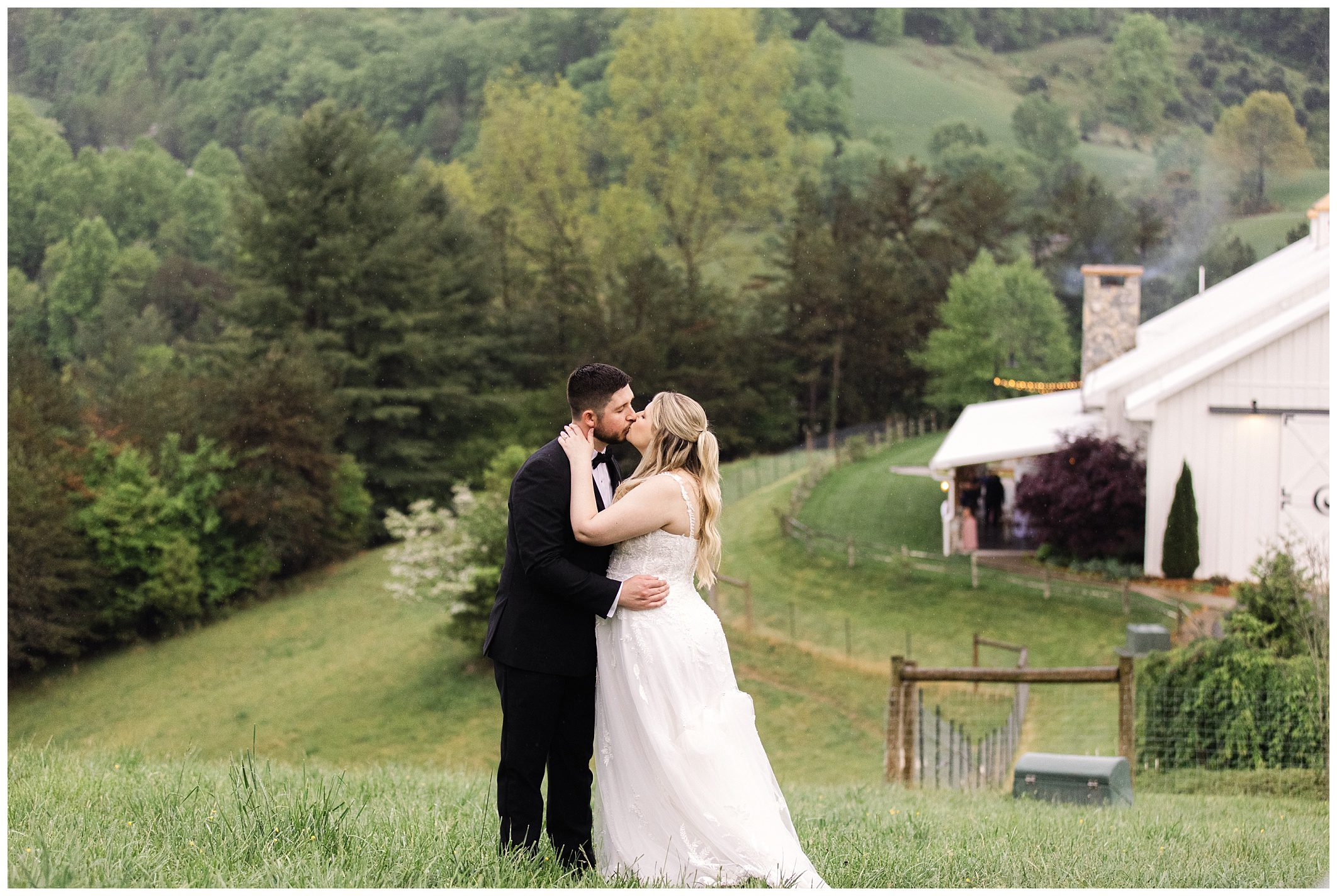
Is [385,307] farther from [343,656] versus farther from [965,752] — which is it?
[965,752]

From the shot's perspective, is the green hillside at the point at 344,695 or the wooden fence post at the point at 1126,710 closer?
the wooden fence post at the point at 1126,710

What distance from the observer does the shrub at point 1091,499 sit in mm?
21328

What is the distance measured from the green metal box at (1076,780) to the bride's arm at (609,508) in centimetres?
466

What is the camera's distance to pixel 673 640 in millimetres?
4543

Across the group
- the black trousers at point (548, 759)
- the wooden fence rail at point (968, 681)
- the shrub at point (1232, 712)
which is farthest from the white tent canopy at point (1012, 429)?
the black trousers at point (548, 759)

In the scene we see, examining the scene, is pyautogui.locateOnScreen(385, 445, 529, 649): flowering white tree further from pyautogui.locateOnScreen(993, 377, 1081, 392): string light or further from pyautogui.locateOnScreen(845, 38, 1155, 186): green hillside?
pyautogui.locateOnScreen(845, 38, 1155, 186): green hillside

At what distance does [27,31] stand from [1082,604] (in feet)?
225

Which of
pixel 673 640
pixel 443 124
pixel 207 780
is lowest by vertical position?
pixel 207 780

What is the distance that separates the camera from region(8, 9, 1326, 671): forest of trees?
3209 centimetres

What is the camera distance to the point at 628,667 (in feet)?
14.9

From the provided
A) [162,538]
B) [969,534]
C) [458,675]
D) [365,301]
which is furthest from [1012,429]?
[365,301]

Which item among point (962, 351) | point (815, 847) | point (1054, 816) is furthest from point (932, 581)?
point (962, 351)

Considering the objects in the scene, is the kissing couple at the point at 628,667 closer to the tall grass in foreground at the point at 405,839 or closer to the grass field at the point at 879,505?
the tall grass in foreground at the point at 405,839

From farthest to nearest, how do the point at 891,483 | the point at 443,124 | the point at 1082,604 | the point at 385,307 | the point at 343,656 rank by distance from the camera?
the point at 443,124 < the point at 385,307 < the point at 891,483 < the point at 343,656 < the point at 1082,604
